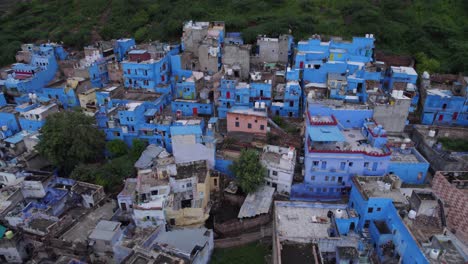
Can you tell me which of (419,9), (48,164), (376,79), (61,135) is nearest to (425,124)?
(376,79)

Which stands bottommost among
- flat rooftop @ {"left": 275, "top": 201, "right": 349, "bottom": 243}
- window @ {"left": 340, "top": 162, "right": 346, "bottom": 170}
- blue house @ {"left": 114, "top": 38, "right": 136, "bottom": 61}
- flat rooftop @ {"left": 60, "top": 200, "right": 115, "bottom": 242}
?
flat rooftop @ {"left": 60, "top": 200, "right": 115, "bottom": 242}

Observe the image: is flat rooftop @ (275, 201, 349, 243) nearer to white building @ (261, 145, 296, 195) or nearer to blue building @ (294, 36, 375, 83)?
white building @ (261, 145, 296, 195)

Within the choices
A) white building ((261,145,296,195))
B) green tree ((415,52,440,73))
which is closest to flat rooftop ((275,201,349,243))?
white building ((261,145,296,195))

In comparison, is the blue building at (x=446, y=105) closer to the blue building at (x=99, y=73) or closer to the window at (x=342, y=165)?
the window at (x=342, y=165)

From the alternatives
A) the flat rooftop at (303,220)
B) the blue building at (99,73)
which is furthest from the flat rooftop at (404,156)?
the blue building at (99,73)

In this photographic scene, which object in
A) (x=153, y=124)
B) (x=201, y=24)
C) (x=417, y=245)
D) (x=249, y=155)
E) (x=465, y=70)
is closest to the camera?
(x=417, y=245)

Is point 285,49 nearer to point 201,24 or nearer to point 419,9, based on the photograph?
point 201,24
